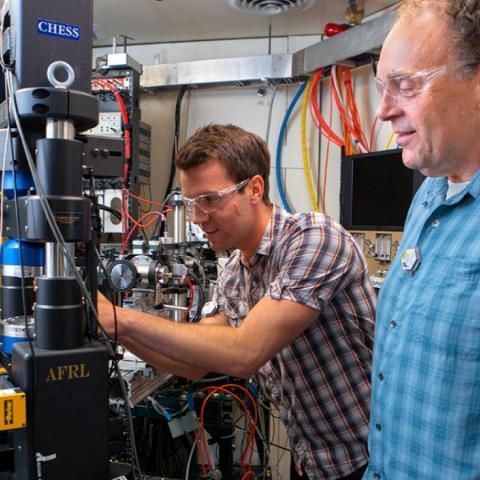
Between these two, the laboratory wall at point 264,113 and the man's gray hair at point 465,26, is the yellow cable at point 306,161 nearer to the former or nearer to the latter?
the laboratory wall at point 264,113

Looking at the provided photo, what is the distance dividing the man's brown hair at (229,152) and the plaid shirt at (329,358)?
0.19 m

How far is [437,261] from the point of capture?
93 centimetres

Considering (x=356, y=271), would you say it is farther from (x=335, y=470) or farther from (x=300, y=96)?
(x=300, y=96)

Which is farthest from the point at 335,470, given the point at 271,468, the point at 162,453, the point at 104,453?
the point at 271,468

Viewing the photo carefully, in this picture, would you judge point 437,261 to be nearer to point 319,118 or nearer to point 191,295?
point 191,295

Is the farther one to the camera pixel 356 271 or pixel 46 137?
pixel 356 271

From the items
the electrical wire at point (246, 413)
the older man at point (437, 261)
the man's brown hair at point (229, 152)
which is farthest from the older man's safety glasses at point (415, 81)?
the electrical wire at point (246, 413)

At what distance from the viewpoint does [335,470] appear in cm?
134

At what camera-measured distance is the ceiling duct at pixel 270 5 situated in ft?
9.57

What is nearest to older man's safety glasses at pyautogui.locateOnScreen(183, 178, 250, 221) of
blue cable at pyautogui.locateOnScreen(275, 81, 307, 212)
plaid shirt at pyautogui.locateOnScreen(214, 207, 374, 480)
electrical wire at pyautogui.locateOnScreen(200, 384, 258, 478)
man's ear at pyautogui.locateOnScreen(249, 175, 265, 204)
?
man's ear at pyautogui.locateOnScreen(249, 175, 265, 204)

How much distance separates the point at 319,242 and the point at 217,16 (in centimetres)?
267

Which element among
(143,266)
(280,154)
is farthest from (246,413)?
(280,154)

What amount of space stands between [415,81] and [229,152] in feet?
2.03

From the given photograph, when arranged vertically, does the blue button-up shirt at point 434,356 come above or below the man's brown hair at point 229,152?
below
